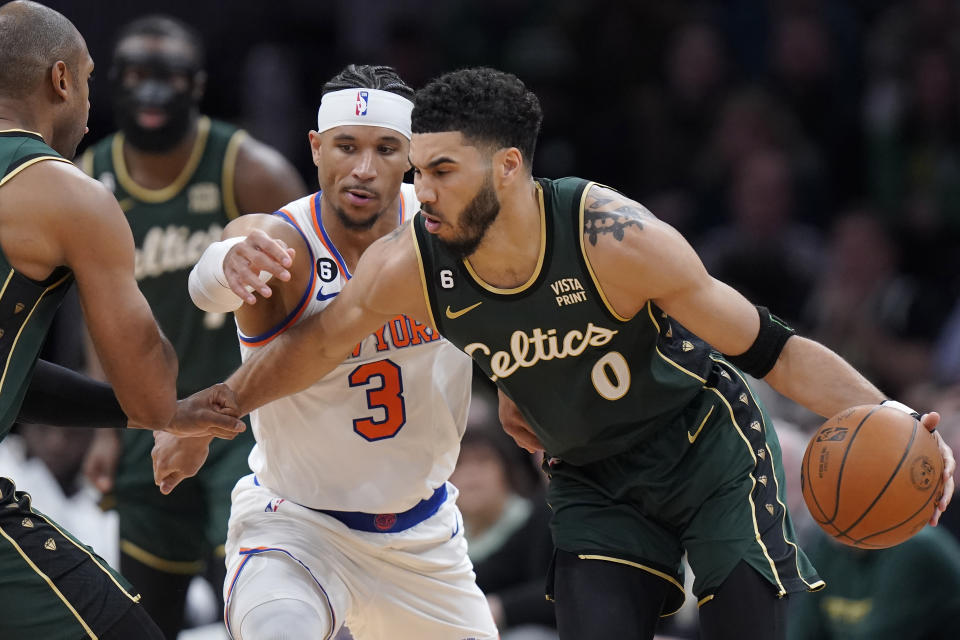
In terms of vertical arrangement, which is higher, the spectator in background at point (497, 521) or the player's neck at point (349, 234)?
the player's neck at point (349, 234)

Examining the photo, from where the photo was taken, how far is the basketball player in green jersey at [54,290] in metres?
3.94

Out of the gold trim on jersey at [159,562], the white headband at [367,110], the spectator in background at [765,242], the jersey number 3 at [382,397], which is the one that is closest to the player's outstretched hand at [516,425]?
the jersey number 3 at [382,397]

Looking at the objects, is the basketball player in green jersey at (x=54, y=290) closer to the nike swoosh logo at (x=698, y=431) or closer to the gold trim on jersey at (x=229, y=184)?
the nike swoosh logo at (x=698, y=431)

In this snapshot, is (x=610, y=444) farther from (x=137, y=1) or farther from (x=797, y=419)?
(x=137, y=1)

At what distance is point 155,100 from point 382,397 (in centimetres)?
255

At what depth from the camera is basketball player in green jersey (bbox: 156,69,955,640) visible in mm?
4410

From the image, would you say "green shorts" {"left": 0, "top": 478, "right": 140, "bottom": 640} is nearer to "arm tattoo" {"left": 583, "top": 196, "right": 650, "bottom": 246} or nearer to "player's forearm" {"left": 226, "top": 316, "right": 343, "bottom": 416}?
"player's forearm" {"left": 226, "top": 316, "right": 343, "bottom": 416}

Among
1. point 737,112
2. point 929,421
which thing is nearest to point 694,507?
point 929,421

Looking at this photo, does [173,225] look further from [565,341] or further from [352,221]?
[565,341]

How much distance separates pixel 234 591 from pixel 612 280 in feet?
5.58

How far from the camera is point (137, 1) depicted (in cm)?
1230

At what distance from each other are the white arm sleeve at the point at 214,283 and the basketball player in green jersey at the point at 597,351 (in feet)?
0.38

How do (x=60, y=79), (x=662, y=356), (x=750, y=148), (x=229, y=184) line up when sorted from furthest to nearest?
1. (x=750, y=148)
2. (x=229, y=184)
3. (x=662, y=356)
4. (x=60, y=79)

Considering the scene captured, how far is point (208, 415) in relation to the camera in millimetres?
4738
